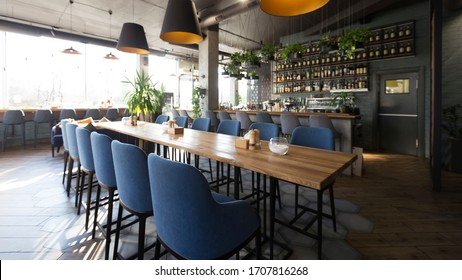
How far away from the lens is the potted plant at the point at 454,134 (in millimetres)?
4289

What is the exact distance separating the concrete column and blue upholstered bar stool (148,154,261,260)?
580cm

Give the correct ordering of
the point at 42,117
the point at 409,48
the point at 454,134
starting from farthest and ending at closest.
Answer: the point at 42,117, the point at 409,48, the point at 454,134

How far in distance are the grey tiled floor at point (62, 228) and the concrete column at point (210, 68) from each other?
12.3ft

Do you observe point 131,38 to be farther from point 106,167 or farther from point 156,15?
point 156,15

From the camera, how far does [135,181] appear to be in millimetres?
1455

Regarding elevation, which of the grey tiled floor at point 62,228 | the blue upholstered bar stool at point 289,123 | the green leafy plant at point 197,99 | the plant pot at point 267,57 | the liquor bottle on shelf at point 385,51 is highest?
the liquor bottle on shelf at point 385,51

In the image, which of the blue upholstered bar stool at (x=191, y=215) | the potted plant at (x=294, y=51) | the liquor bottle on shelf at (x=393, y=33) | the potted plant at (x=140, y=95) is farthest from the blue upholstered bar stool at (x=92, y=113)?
the liquor bottle on shelf at (x=393, y=33)

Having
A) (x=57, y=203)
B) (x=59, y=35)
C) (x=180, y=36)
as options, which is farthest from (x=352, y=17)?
(x=59, y=35)

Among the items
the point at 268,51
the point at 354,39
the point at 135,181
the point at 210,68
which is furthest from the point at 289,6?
the point at 210,68

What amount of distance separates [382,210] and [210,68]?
545cm

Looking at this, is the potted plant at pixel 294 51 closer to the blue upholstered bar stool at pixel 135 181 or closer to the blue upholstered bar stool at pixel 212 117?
the blue upholstered bar stool at pixel 212 117

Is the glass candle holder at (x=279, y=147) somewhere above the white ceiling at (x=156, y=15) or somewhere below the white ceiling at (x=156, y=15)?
below

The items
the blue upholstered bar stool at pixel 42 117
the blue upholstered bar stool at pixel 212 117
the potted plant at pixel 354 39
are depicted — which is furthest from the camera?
the blue upholstered bar stool at pixel 42 117

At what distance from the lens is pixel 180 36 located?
3.11m
